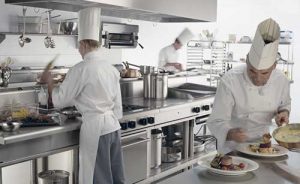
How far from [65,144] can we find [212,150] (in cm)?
202

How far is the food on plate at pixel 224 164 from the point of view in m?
1.59

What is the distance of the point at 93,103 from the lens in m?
2.69

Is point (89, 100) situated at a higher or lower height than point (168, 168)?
higher

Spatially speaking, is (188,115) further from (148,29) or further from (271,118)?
(148,29)

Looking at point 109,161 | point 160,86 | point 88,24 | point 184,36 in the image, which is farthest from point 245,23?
point 109,161

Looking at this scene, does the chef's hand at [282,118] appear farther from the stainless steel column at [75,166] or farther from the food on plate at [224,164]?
Answer: the stainless steel column at [75,166]

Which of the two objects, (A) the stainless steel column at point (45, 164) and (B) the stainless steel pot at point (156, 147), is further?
(B) the stainless steel pot at point (156, 147)

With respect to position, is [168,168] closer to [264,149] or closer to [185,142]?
[185,142]

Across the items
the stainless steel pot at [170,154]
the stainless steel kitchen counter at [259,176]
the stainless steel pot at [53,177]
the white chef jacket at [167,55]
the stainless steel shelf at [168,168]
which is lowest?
the stainless steel shelf at [168,168]

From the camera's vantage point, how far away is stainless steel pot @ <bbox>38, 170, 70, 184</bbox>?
254 centimetres

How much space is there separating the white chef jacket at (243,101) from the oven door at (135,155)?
3.48 feet

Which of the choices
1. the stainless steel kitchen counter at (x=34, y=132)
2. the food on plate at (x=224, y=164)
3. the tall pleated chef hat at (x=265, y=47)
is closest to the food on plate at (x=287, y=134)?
the tall pleated chef hat at (x=265, y=47)

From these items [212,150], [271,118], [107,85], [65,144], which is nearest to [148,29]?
[212,150]

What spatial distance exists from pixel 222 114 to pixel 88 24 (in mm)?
1205
